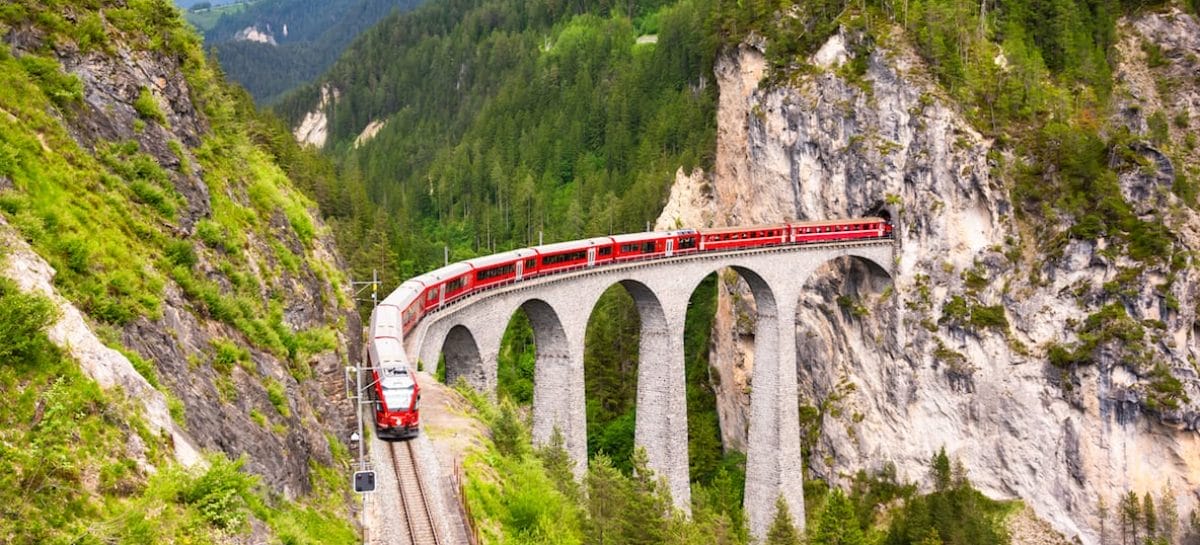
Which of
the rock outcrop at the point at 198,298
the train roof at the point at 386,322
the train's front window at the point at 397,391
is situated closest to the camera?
the rock outcrop at the point at 198,298

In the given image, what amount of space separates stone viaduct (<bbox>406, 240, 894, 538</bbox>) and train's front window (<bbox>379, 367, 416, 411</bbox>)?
27.8 ft

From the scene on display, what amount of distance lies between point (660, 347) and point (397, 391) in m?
26.6


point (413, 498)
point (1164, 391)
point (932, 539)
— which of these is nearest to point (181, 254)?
point (413, 498)

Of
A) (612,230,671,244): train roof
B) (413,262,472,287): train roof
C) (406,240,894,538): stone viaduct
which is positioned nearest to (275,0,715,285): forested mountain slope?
(406,240,894,538): stone viaduct

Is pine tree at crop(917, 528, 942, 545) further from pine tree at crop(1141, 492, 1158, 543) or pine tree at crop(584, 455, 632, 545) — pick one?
pine tree at crop(584, 455, 632, 545)

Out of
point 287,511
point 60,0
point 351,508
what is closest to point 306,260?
point 60,0

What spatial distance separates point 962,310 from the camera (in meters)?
54.8

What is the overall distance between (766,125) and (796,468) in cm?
2383

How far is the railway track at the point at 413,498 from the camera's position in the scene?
62.5 ft

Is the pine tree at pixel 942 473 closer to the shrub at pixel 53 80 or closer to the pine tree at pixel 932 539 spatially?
the pine tree at pixel 932 539

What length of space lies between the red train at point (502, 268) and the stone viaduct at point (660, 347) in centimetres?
51

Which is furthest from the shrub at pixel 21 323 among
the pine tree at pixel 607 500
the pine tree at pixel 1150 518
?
the pine tree at pixel 1150 518

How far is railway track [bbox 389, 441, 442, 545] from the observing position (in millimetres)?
19047

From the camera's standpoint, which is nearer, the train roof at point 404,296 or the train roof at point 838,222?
the train roof at point 404,296
